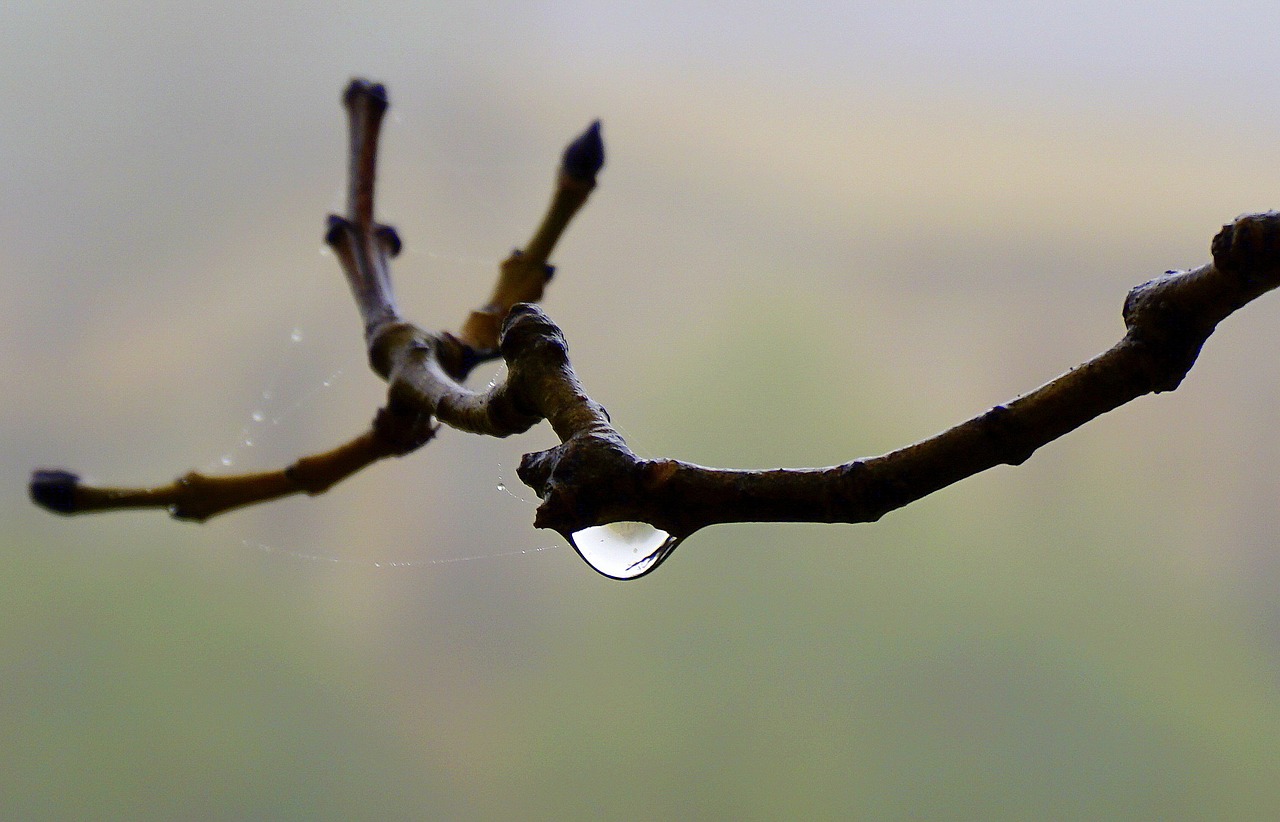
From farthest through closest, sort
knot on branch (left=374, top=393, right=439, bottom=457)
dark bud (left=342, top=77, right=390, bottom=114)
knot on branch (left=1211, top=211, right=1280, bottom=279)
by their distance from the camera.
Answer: dark bud (left=342, top=77, right=390, bottom=114), knot on branch (left=374, top=393, right=439, bottom=457), knot on branch (left=1211, top=211, right=1280, bottom=279)

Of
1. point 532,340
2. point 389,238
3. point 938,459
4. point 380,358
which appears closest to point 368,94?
point 389,238

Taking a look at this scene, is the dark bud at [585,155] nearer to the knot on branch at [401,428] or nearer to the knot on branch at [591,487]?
the knot on branch at [401,428]

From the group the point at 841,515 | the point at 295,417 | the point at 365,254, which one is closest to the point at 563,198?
the point at 365,254

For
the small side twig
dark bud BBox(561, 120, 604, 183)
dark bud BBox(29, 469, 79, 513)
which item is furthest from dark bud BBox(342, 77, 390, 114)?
dark bud BBox(29, 469, 79, 513)

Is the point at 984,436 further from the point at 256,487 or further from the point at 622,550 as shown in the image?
the point at 256,487

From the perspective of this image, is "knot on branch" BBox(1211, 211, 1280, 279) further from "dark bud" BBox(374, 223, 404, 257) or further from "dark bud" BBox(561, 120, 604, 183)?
"dark bud" BBox(374, 223, 404, 257)

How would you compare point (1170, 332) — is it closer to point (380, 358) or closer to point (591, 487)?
point (591, 487)
